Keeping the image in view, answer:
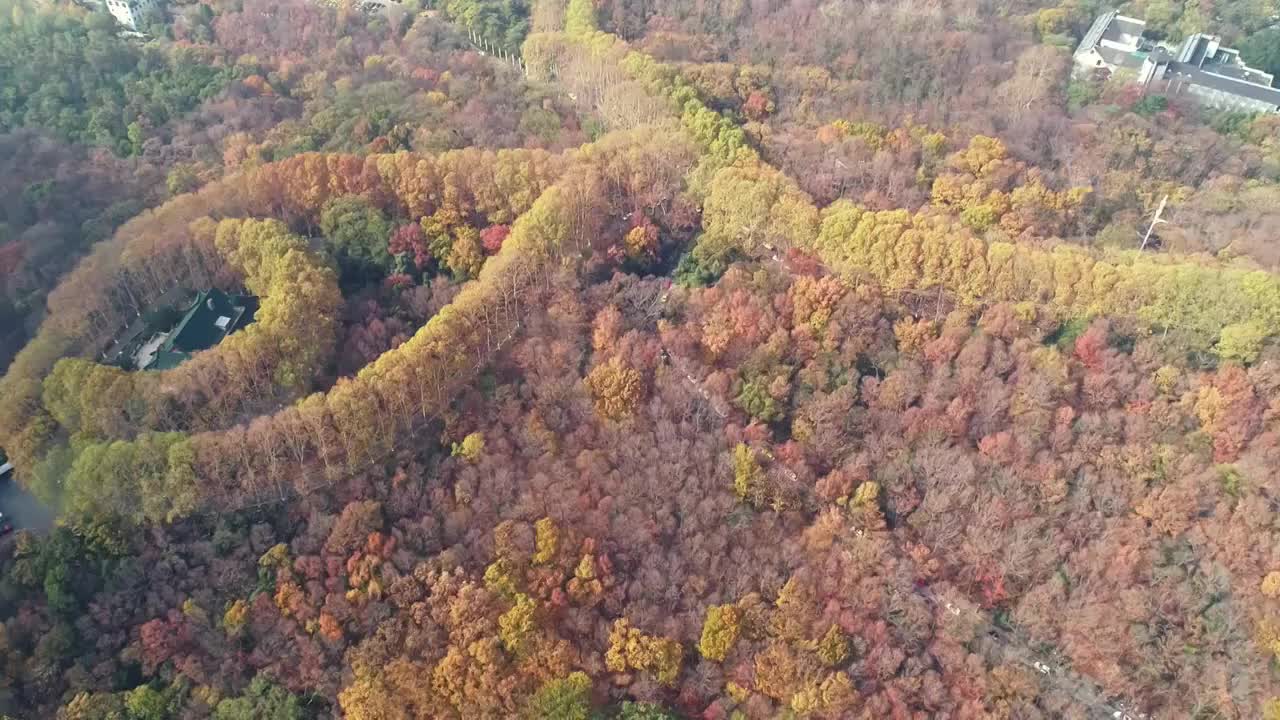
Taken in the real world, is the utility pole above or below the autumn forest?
above

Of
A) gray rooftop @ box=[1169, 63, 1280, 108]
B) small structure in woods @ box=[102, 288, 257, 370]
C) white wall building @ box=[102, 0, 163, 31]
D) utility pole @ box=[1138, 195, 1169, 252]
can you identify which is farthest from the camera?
white wall building @ box=[102, 0, 163, 31]

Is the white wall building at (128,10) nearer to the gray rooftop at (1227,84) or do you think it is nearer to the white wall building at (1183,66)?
the white wall building at (1183,66)

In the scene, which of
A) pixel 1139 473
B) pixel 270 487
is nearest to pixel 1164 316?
pixel 1139 473

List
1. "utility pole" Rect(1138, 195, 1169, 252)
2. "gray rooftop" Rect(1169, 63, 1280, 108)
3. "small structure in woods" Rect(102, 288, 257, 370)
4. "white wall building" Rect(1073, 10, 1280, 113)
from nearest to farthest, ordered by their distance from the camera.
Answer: "small structure in woods" Rect(102, 288, 257, 370), "utility pole" Rect(1138, 195, 1169, 252), "gray rooftop" Rect(1169, 63, 1280, 108), "white wall building" Rect(1073, 10, 1280, 113)

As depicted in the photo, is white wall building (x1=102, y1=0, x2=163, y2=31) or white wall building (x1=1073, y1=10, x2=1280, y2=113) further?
white wall building (x1=102, y1=0, x2=163, y2=31)

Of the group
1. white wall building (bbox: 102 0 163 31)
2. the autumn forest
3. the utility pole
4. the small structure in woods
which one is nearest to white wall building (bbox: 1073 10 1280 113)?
the autumn forest

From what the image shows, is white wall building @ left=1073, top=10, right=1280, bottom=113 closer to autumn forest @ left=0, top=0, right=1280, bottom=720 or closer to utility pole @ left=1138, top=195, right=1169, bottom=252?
autumn forest @ left=0, top=0, right=1280, bottom=720

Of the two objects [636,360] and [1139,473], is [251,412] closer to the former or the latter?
[636,360]
